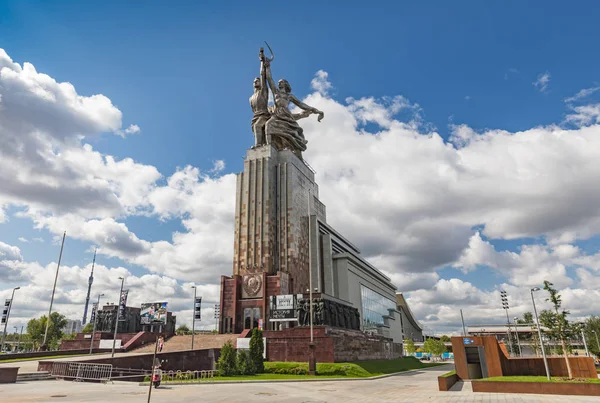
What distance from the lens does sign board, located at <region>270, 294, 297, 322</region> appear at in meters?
54.7

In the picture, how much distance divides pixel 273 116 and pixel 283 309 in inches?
1686

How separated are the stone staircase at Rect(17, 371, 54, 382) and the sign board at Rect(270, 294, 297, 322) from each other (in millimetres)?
28919

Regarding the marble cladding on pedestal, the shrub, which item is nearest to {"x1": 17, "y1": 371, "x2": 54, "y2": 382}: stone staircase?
the shrub

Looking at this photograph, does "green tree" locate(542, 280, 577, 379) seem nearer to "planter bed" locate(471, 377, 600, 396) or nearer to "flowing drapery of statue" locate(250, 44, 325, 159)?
"planter bed" locate(471, 377, 600, 396)

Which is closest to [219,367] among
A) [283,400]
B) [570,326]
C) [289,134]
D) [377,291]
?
[283,400]

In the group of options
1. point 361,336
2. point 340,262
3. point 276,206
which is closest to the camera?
point 361,336

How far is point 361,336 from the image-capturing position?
54.2 meters

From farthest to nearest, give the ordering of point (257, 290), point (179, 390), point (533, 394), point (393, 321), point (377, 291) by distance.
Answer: point (393, 321)
point (377, 291)
point (257, 290)
point (179, 390)
point (533, 394)

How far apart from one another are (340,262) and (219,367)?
5018 cm

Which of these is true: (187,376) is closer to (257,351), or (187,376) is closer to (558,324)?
(257,351)

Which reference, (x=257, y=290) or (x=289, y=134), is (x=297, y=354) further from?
(x=289, y=134)

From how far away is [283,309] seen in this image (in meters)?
55.1

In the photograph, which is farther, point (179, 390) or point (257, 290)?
point (257, 290)

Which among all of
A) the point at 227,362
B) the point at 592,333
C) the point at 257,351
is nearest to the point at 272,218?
the point at 257,351
